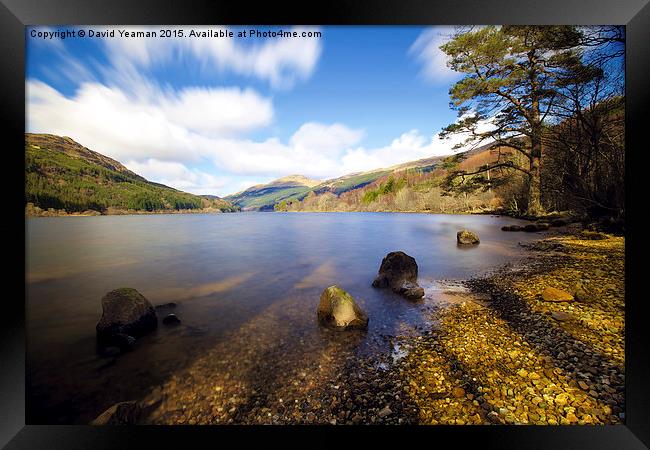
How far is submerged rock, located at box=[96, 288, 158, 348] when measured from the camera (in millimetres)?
2846

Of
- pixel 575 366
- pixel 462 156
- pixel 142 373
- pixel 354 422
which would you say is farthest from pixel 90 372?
pixel 462 156

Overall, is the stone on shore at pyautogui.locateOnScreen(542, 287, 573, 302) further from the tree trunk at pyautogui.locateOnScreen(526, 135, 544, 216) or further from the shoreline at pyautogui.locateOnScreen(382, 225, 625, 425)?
the tree trunk at pyautogui.locateOnScreen(526, 135, 544, 216)

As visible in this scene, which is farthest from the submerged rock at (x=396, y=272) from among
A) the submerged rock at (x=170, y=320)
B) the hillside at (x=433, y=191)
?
the submerged rock at (x=170, y=320)

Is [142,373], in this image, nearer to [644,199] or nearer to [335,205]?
→ [644,199]

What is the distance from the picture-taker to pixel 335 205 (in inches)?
1212

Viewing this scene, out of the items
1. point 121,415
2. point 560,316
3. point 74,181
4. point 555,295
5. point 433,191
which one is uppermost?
point 433,191

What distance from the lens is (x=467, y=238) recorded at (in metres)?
6.80

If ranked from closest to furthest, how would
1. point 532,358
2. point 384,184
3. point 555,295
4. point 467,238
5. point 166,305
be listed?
1. point 532,358
2. point 555,295
3. point 166,305
4. point 467,238
5. point 384,184

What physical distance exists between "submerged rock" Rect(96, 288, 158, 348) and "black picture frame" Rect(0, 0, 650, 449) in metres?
0.97

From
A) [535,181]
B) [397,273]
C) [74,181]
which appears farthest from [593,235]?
[74,181]

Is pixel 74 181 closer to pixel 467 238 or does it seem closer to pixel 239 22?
pixel 239 22

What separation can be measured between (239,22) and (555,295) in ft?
16.2

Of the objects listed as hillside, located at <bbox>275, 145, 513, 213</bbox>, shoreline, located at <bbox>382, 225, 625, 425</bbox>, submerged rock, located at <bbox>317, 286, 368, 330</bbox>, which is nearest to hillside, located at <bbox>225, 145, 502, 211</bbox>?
hillside, located at <bbox>275, 145, 513, 213</bbox>

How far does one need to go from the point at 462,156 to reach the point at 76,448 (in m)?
7.28
